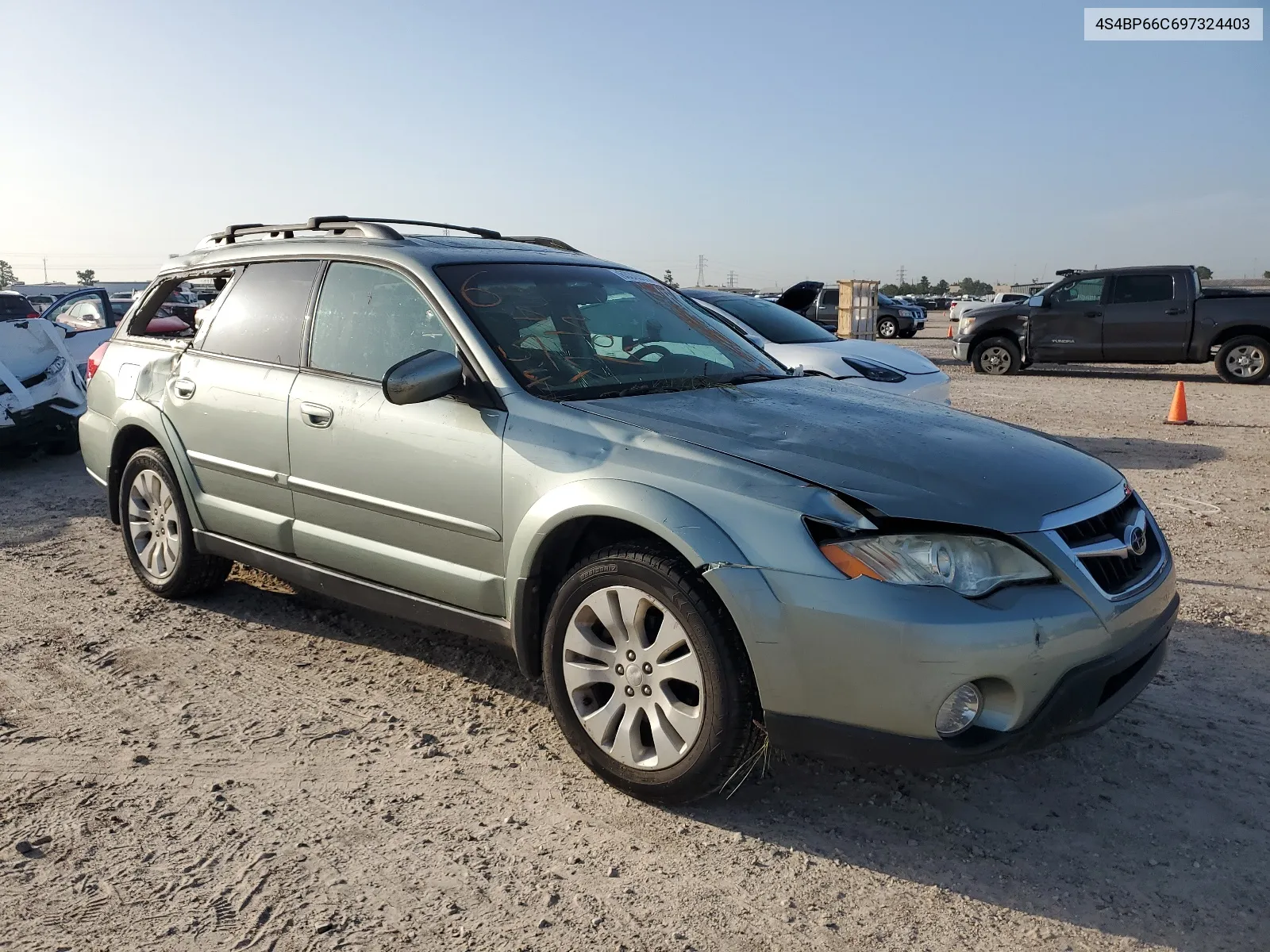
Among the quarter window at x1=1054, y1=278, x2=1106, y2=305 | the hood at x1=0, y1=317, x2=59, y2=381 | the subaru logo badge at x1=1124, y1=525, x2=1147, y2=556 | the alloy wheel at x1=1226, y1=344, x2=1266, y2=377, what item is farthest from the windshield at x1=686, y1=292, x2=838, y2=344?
the alloy wheel at x1=1226, y1=344, x2=1266, y2=377

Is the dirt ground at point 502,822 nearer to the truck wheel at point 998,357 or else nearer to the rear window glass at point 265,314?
the rear window glass at point 265,314

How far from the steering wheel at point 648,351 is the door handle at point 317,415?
1.19 m

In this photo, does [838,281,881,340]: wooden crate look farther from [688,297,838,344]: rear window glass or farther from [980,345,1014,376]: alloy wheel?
[688,297,838,344]: rear window glass

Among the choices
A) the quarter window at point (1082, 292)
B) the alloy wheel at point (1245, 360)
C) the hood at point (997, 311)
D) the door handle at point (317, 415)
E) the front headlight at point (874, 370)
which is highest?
the quarter window at point (1082, 292)

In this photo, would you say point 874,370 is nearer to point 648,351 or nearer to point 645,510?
point 648,351

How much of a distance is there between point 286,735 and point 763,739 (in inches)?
68.4

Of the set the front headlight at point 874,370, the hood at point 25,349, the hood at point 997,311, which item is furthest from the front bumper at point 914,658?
the hood at point 997,311

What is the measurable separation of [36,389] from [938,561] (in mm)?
8722

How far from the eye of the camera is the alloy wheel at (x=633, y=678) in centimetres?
300

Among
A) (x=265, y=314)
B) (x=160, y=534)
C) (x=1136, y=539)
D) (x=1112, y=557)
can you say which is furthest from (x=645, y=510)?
(x=160, y=534)

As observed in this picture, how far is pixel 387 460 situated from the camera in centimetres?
374

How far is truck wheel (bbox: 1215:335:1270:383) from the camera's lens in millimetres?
15430

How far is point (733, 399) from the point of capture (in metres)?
3.67

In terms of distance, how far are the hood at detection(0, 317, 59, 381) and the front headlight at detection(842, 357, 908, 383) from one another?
7.05 m
